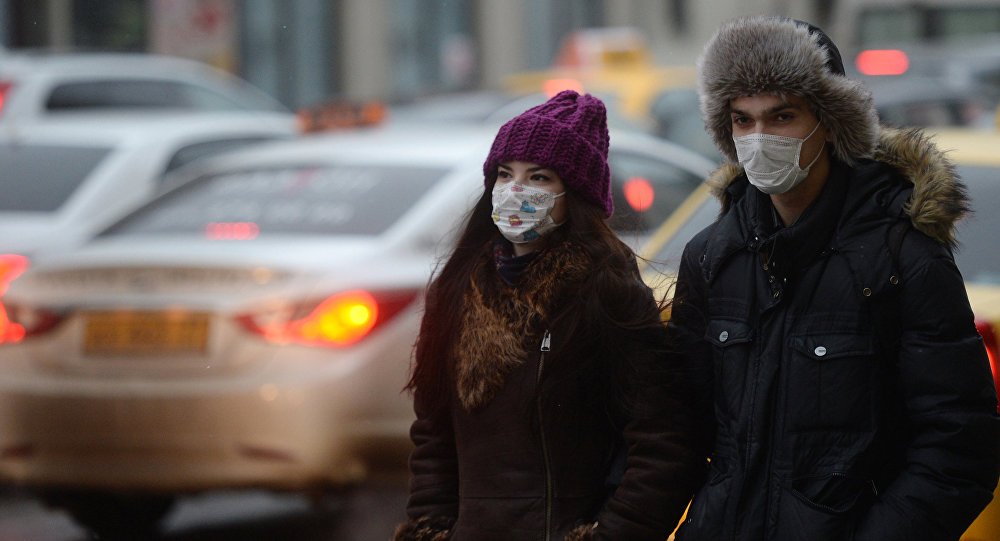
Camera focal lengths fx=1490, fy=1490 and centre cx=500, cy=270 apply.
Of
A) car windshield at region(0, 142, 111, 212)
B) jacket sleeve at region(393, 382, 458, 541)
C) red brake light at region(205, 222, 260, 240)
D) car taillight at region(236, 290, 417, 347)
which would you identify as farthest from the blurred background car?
car windshield at region(0, 142, 111, 212)

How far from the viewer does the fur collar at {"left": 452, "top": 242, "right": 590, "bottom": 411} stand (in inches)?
113

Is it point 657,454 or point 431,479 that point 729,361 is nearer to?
point 657,454

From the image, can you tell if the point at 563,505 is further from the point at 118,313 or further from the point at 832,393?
the point at 118,313

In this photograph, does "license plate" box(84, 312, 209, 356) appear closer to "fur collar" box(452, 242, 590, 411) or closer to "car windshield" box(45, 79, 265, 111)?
"fur collar" box(452, 242, 590, 411)

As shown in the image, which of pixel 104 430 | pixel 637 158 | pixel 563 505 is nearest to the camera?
pixel 563 505

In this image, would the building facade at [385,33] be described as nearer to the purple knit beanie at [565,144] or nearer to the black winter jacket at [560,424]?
the purple knit beanie at [565,144]

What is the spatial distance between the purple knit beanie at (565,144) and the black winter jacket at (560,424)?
0.16m

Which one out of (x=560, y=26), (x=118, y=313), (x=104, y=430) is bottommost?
(x=560, y=26)

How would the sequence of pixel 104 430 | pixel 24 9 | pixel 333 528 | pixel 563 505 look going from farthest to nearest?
1. pixel 24 9
2. pixel 333 528
3. pixel 104 430
4. pixel 563 505

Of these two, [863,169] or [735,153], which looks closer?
[863,169]

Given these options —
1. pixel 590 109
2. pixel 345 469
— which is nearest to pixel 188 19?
pixel 345 469

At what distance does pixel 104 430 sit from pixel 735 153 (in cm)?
311

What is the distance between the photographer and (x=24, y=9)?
73.5 feet

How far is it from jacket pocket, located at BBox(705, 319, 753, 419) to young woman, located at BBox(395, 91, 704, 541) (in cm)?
8
